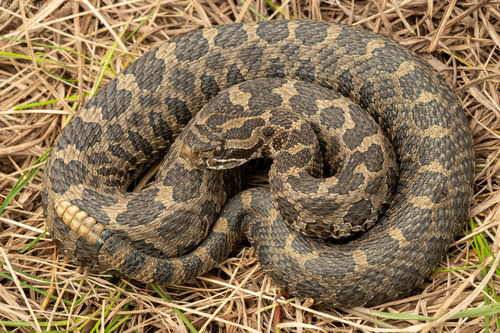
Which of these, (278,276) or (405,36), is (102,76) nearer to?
(278,276)

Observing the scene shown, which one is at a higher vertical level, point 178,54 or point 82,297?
point 178,54

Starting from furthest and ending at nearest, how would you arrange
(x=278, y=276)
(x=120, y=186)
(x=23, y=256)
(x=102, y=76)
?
(x=102, y=76)
(x=120, y=186)
(x=23, y=256)
(x=278, y=276)

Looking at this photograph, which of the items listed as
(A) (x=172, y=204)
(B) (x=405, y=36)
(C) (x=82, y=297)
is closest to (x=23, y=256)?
(C) (x=82, y=297)

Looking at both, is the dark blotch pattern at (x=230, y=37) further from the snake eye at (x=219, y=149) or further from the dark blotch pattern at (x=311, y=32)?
the snake eye at (x=219, y=149)

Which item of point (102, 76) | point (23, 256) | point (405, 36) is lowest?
point (23, 256)

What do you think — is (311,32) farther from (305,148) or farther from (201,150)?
(201,150)

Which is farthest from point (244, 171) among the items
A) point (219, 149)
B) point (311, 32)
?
point (311, 32)
